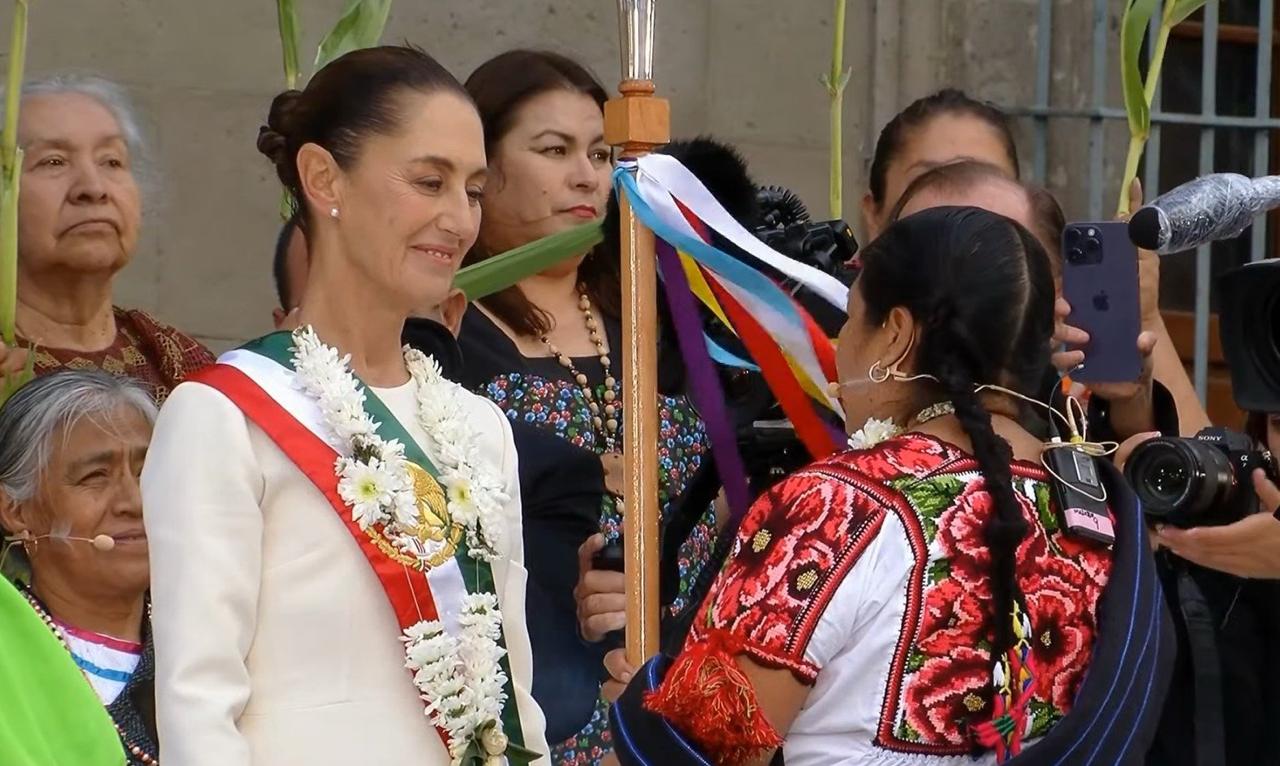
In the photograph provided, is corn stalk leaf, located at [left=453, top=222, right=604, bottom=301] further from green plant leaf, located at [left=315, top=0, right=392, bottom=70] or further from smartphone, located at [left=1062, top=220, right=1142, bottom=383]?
green plant leaf, located at [left=315, top=0, right=392, bottom=70]

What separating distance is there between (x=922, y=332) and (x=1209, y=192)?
552mm

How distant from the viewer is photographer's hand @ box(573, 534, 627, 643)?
3270 millimetres

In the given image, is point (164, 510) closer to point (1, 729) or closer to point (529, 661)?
point (1, 729)

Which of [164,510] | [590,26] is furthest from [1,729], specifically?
[590,26]

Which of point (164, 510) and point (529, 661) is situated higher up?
point (164, 510)

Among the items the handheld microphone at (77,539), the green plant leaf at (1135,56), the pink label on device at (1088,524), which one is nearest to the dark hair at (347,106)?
the handheld microphone at (77,539)

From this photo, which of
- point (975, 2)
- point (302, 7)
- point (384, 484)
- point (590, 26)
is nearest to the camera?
point (384, 484)

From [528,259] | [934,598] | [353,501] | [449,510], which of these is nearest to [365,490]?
[353,501]

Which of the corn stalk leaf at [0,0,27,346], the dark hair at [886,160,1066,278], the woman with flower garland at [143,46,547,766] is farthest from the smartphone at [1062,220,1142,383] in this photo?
the corn stalk leaf at [0,0,27,346]

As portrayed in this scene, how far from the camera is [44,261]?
3.86 m

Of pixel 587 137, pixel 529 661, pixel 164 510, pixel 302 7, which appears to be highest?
pixel 302 7

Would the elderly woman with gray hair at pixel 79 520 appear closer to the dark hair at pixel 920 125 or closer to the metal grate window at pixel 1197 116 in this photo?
the dark hair at pixel 920 125

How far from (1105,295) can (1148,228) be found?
0.37m

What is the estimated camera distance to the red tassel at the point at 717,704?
2516 millimetres
